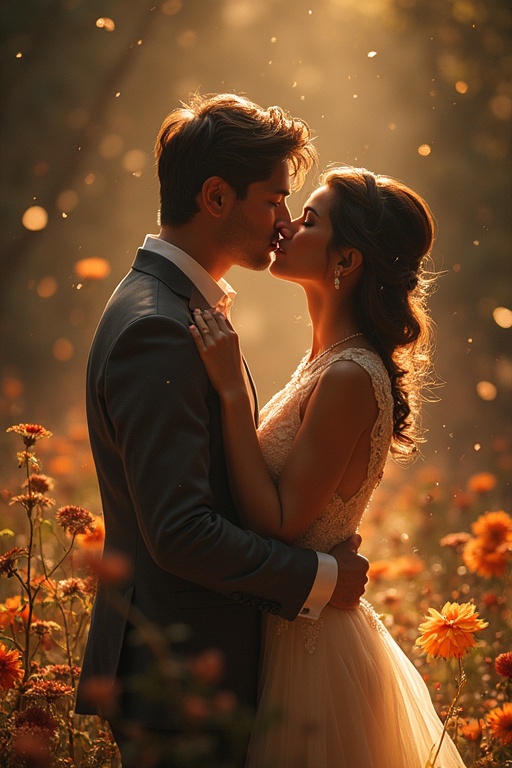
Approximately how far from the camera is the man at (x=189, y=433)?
194 cm

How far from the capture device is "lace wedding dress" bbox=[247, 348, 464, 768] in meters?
2.22

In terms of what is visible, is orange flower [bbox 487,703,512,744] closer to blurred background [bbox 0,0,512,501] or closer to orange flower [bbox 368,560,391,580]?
orange flower [bbox 368,560,391,580]

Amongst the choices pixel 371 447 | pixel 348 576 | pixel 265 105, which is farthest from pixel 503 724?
pixel 265 105

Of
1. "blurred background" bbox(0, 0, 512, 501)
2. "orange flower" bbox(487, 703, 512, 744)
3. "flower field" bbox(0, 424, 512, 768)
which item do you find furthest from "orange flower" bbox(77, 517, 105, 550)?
"blurred background" bbox(0, 0, 512, 501)

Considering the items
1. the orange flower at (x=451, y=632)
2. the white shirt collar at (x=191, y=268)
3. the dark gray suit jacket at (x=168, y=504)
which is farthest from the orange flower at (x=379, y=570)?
the white shirt collar at (x=191, y=268)

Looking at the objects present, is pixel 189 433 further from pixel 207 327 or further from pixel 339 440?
pixel 339 440

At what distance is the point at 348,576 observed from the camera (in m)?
2.31

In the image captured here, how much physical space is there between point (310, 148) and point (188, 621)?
1386mm

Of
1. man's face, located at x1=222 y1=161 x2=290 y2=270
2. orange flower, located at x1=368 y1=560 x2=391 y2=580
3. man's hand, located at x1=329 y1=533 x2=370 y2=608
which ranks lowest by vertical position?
orange flower, located at x1=368 y1=560 x2=391 y2=580

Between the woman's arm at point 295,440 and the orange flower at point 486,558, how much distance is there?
3.77ft

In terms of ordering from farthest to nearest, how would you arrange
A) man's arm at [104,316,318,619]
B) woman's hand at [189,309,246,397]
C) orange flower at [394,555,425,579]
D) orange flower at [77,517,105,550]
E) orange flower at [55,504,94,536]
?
orange flower at [394,555,425,579], orange flower at [77,517,105,550], orange flower at [55,504,94,536], woman's hand at [189,309,246,397], man's arm at [104,316,318,619]

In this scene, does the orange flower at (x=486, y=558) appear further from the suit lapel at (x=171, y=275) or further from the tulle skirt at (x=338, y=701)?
the suit lapel at (x=171, y=275)

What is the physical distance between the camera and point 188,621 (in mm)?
2096

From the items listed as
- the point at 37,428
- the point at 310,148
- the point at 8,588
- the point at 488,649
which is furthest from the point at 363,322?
the point at 8,588
